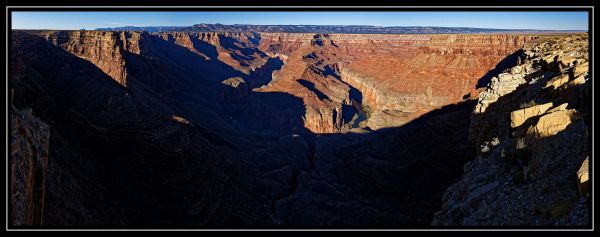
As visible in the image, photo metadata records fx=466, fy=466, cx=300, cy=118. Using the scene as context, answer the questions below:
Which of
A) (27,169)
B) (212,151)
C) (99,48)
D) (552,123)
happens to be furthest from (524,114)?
(99,48)

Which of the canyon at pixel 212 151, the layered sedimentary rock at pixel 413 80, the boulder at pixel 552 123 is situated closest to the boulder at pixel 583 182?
the canyon at pixel 212 151

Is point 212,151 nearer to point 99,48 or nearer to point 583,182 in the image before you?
point 99,48

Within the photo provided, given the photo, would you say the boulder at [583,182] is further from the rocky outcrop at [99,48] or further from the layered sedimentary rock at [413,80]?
the layered sedimentary rock at [413,80]

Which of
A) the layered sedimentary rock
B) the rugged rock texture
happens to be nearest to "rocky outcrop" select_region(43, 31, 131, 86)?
the layered sedimentary rock
